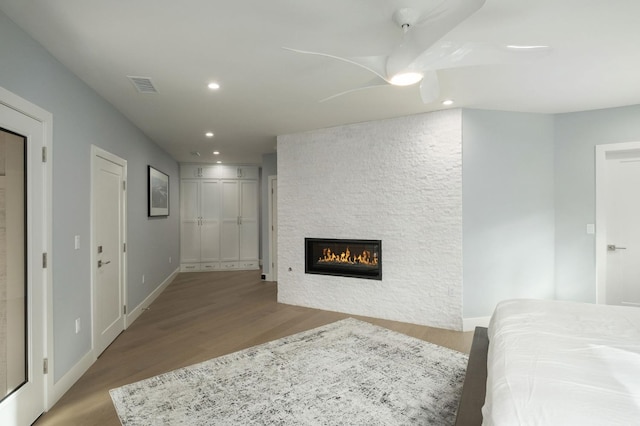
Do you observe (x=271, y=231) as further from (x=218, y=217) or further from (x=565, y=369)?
(x=565, y=369)

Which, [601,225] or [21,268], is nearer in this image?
[21,268]

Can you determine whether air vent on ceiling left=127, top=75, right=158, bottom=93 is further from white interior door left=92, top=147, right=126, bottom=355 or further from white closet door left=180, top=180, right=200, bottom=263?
white closet door left=180, top=180, right=200, bottom=263

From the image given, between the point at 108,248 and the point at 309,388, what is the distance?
2.53 meters

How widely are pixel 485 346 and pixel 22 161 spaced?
3.39 m

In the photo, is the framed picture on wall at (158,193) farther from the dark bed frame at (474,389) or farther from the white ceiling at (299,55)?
the dark bed frame at (474,389)

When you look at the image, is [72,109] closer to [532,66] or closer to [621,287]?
[532,66]

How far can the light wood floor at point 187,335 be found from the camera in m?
2.37

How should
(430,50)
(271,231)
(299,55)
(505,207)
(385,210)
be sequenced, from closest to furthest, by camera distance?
(430,50) < (299,55) < (505,207) < (385,210) < (271,231)

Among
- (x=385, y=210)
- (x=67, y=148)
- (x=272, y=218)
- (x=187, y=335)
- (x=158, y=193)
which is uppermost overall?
(x=67, y=148)

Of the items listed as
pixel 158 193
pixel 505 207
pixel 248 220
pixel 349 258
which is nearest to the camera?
pixel 505 207

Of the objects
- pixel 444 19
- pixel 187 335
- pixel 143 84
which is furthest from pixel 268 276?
pixel 444 19

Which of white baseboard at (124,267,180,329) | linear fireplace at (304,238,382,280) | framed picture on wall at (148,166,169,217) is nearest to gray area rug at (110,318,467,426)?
linear fireplace at (304,238,382,280)

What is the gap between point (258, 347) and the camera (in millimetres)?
3234

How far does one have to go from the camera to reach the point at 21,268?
2061 millimetres
